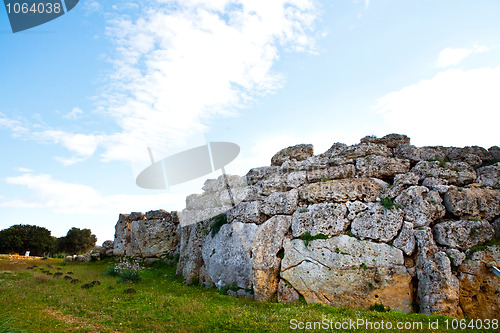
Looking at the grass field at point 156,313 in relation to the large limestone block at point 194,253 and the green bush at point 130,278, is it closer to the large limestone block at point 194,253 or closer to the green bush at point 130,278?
the large limestone block at point 194,253

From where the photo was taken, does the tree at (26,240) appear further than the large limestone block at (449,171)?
Yes

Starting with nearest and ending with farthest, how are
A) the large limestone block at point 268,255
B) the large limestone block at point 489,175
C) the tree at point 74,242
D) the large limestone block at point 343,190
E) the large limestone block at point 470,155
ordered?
1. the large limestone block at point 489,175
2. the large limestone block at point 268,255
3. the large limestone block at point 343,190
4. the large limestone block at point 470,155
5. the tree at point 74,242

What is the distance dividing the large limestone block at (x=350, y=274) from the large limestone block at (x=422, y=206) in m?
1.70

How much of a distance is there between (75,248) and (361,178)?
194ft

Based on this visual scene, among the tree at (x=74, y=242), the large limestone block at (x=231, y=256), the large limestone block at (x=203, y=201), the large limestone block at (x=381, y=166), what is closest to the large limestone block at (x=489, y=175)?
the large limestone block at (x=381, y=166)

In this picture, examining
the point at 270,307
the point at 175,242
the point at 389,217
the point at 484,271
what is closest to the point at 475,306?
the point at 484,271

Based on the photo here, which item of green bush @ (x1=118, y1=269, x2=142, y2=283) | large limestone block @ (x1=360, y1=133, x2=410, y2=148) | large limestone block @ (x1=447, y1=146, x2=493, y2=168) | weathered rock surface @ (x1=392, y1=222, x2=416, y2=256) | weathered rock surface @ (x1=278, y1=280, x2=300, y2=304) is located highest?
large limestone block @ (x1=360, y1=133, x2=410, y2=148)

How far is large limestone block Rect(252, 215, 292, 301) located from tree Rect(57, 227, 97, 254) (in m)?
53.8

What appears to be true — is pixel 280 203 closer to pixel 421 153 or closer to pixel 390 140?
pixel 390 140

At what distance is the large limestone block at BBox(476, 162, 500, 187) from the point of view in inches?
540

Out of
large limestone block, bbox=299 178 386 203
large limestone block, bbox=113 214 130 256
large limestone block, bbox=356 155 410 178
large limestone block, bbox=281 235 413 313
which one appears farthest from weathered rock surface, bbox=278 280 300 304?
large limestone block, bbox=113 214 130 256

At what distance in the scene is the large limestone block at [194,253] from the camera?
63.1 feet

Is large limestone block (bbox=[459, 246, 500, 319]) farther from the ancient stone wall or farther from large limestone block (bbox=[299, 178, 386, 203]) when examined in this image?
large limestone block (bbox=[299, 178, 386, 203])

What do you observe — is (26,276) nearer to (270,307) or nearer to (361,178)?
(270,307)
